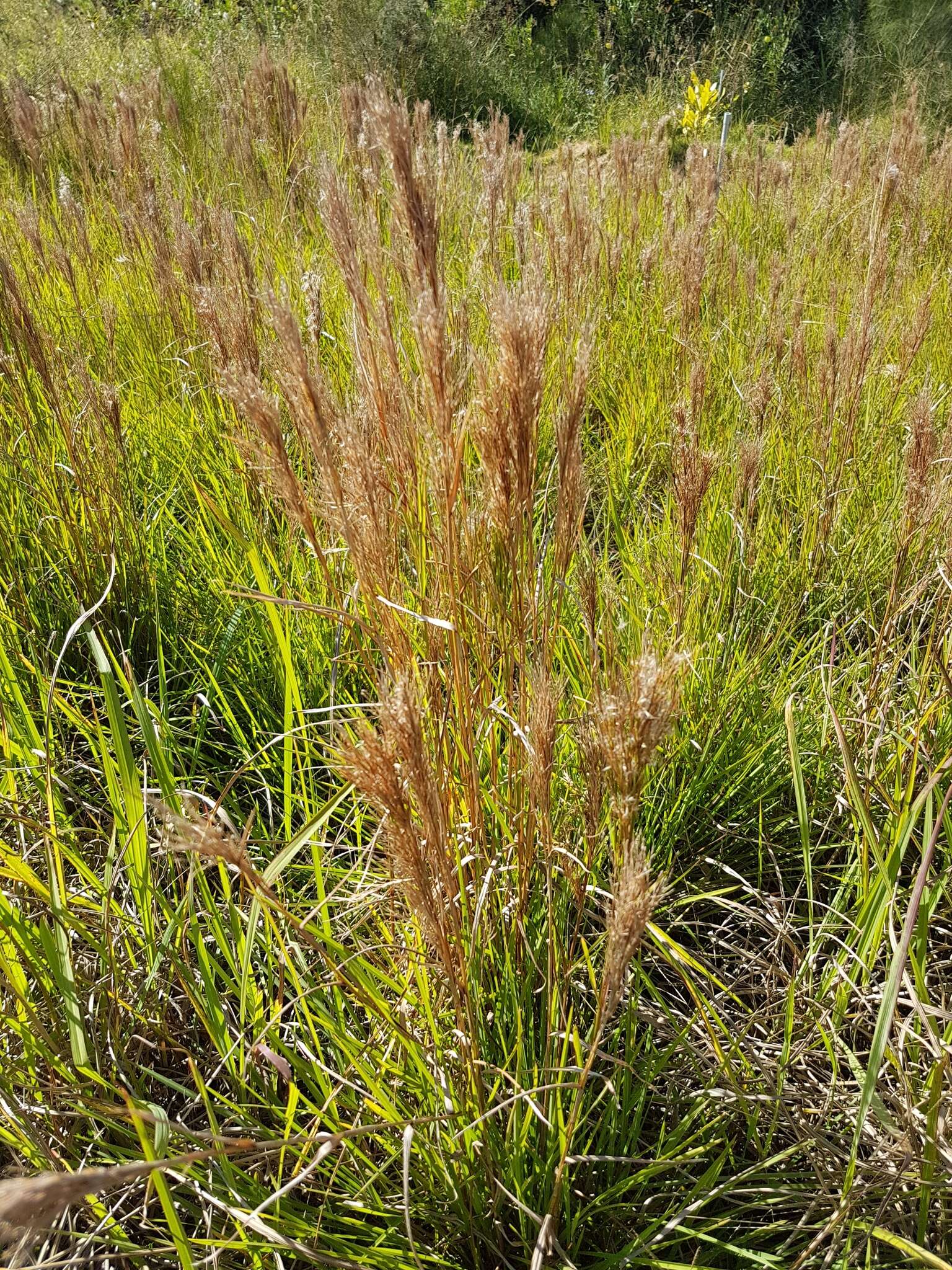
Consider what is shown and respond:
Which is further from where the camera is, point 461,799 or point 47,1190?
point 461,799

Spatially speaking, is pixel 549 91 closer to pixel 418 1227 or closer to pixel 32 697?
pixel 32 697

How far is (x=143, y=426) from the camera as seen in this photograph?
222cm

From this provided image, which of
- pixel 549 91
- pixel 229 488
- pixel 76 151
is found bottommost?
pixel 229 488

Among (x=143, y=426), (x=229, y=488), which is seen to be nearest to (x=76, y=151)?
(x=143, y=426)

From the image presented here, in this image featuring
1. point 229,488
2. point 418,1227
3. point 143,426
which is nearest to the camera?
point 418,1227

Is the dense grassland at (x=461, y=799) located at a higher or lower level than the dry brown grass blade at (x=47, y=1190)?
lower

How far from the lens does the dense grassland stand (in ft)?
2.71

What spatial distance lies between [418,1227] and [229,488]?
4.78 ft

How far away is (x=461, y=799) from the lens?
1162 millimetres

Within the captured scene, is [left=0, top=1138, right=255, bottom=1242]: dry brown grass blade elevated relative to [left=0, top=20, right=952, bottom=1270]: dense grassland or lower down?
elevated

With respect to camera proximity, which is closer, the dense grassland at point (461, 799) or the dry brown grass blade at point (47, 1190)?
the dry brown grass blade at point (47, 1190)

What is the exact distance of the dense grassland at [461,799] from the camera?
83 centimetres

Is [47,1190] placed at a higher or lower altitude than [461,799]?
higher

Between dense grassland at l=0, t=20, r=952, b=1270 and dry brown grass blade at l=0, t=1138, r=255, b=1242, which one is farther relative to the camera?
dense grassland at l=0, t=20, r=952, b=1270
